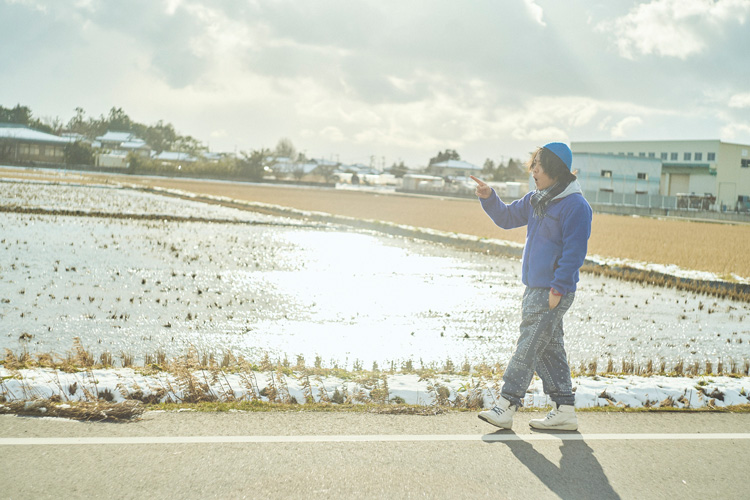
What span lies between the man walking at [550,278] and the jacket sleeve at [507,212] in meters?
0.20

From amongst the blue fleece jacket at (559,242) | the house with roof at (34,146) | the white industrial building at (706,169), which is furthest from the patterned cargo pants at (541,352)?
the house with roof at (34,146)

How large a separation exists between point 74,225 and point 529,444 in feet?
72.0

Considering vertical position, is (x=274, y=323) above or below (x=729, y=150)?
below

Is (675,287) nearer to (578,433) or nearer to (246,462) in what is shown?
(578,433)

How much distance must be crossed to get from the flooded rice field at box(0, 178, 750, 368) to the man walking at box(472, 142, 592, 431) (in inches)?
118

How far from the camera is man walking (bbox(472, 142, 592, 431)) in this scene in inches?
192

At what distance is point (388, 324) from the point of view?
10680 mm

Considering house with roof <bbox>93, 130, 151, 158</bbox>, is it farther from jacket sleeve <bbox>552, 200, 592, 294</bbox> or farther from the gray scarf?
jacket sleeve <bbox>552, 200, 592, 294</bbox>

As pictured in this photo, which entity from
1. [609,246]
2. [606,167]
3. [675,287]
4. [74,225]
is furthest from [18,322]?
[606,167]

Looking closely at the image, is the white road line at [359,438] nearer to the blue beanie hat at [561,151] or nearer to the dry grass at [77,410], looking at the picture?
the dry grass at [77,410]

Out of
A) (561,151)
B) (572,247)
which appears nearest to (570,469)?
(572,247)

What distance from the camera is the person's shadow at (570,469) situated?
13.0ft

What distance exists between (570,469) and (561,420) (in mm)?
745

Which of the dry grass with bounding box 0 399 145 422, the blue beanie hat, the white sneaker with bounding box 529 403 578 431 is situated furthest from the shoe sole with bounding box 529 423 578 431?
the dry grass with bounding box 0 399 145 422
